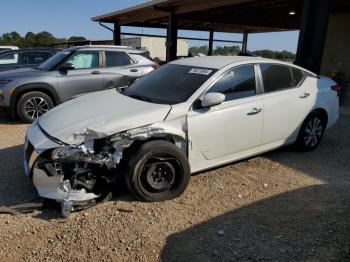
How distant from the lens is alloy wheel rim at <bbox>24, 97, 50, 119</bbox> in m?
7.69

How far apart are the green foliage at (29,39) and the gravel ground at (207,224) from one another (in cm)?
6314

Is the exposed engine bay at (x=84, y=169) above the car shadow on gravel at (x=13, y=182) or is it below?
above

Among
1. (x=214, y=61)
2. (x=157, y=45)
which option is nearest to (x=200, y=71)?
(x=214, y=61)

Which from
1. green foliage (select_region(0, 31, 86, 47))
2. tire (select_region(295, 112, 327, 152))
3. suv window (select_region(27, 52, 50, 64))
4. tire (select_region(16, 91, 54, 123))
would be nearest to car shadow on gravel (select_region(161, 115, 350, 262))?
tire (select_region(295, 112, 327, 152))

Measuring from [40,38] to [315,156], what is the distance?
7308 cm

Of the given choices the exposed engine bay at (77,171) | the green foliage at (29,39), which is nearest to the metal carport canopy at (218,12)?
the exposed engine bay at (77,171)

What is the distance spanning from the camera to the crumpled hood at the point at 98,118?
3713mm

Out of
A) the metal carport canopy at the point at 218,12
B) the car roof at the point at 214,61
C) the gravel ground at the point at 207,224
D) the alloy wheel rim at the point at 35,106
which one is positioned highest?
the metal carport canopy at the point at 218,12

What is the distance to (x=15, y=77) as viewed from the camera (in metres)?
7.62

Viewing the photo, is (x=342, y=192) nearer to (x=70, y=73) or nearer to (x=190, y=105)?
(x=190, y=105)

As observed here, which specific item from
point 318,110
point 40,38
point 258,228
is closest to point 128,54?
point 318,110

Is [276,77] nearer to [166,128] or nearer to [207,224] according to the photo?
[166,128]

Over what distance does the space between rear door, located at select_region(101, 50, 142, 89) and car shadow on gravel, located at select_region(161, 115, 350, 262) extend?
→ 5257 mm

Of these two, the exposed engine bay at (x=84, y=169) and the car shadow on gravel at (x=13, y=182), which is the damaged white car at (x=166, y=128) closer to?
the exposed engine bay at (x=84, y=169)
